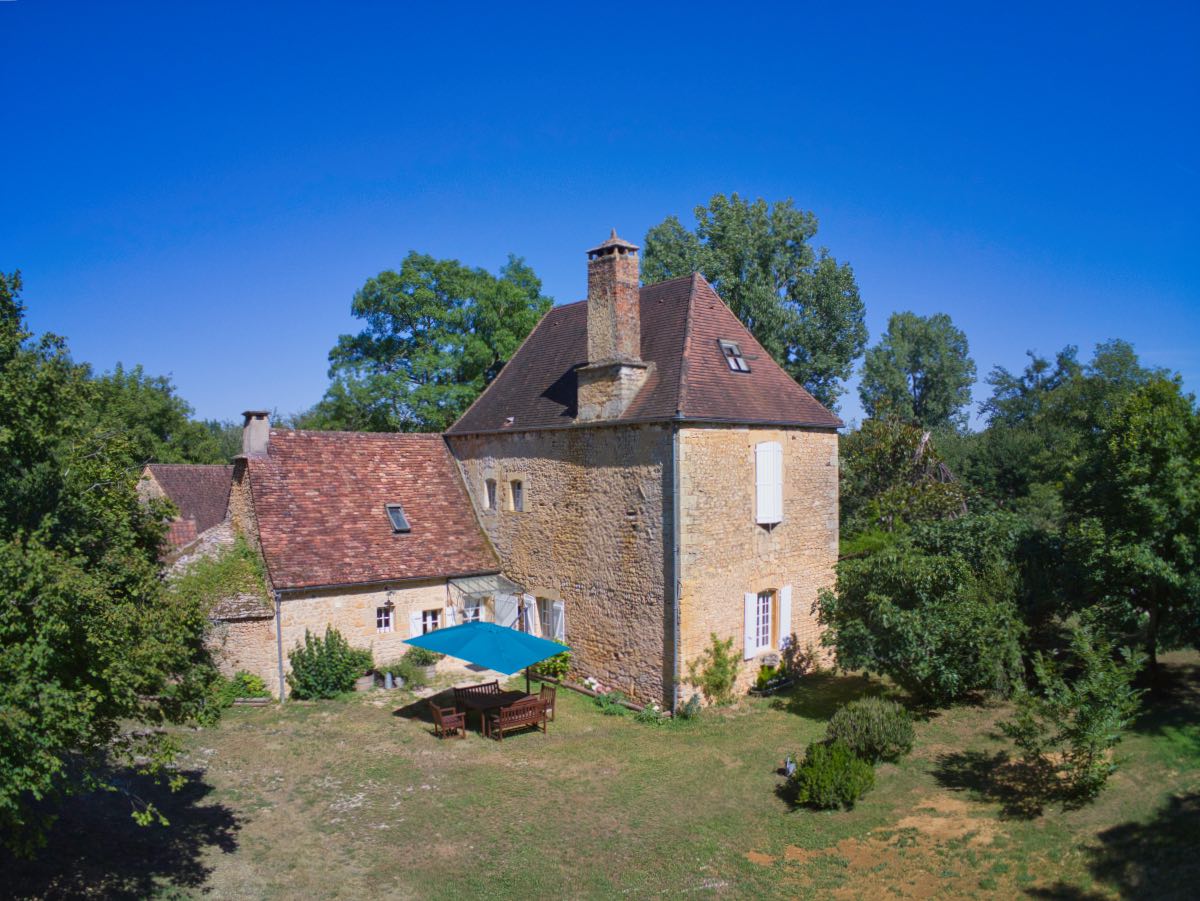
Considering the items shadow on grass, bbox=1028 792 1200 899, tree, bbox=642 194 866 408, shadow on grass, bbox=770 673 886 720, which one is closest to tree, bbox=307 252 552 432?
tree, bbox=642 194 866 408

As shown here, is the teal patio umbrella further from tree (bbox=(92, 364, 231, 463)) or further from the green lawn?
tree (bbox=(92, 364, 231, 463))

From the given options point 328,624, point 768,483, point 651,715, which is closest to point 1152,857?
point 651,715

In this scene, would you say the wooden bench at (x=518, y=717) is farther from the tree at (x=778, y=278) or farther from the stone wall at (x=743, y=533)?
the tree at (x=778, y=278)

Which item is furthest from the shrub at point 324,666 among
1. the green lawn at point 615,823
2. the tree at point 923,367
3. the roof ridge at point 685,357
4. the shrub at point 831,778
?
the tree at point 923,367

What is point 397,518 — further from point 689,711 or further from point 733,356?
point 733,356

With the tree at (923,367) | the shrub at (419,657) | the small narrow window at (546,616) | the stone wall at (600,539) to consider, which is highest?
the tree at (923,367)

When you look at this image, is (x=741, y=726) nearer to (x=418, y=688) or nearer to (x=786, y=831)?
(x=786, y=831)
